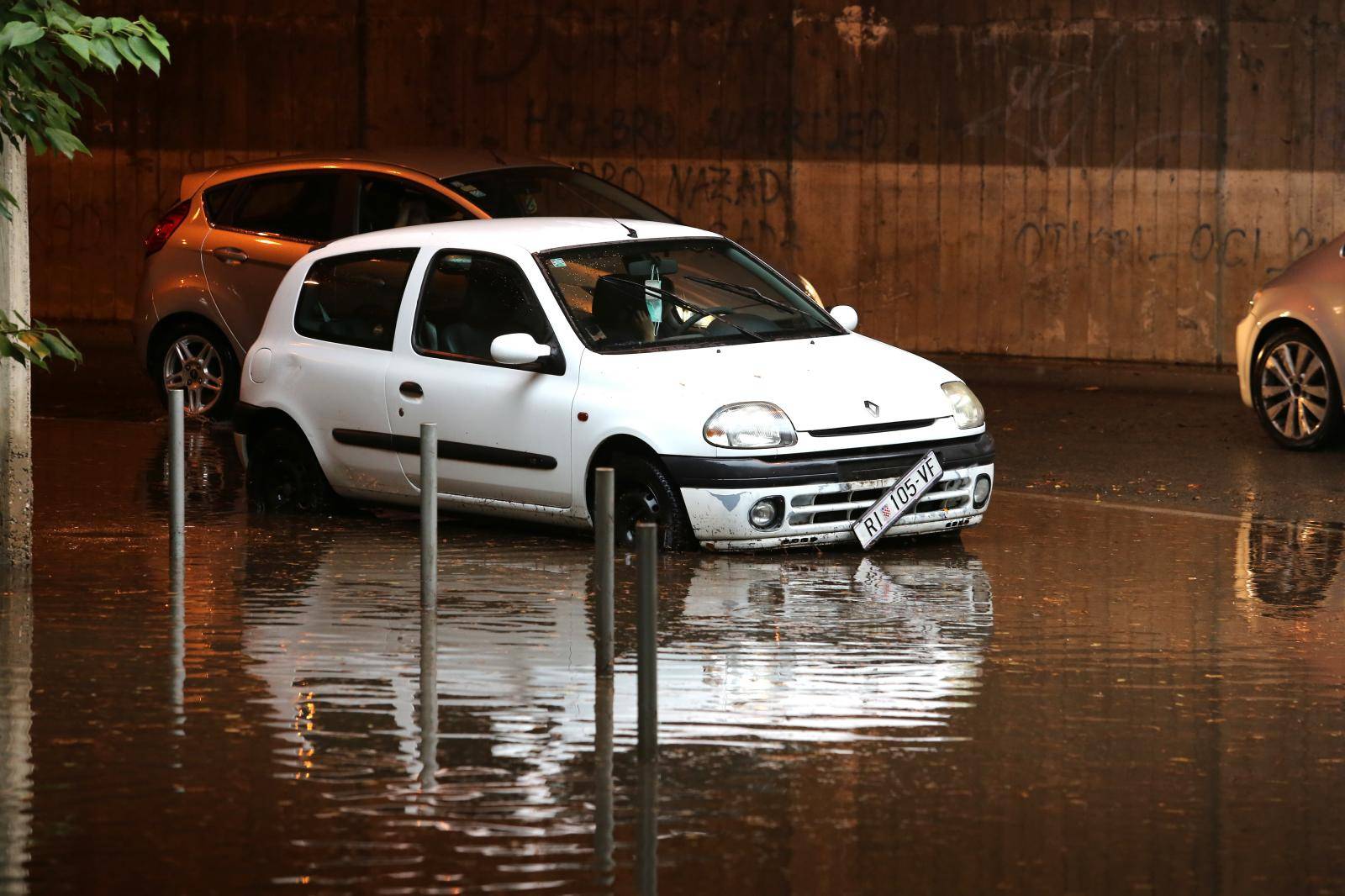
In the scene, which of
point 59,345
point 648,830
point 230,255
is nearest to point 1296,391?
point 230,255

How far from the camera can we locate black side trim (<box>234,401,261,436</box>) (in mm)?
11227

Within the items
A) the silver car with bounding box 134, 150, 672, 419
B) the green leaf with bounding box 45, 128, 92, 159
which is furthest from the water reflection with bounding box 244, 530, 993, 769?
the silver car with bounding box 134, 150, 672, 419

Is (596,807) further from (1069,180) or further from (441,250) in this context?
(1069,180)

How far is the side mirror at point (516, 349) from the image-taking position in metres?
9.95

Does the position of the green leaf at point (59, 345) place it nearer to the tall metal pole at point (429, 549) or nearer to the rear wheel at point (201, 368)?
the tall metal pole at point (429, 549)

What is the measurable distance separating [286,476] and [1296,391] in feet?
20.0

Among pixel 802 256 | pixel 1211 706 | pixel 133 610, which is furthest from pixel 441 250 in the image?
pixel 802 256

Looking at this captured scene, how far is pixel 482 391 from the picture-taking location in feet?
33.8

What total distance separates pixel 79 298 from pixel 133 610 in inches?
495

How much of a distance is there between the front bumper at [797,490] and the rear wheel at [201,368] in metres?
5.44

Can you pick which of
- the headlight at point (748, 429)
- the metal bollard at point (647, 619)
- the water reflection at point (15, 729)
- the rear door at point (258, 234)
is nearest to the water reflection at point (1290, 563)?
the headlight at point (748, 429)

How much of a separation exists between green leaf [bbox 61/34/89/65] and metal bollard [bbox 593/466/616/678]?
2382mm

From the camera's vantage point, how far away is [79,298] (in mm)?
20594

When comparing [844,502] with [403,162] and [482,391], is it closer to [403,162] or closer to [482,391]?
[482,391]
